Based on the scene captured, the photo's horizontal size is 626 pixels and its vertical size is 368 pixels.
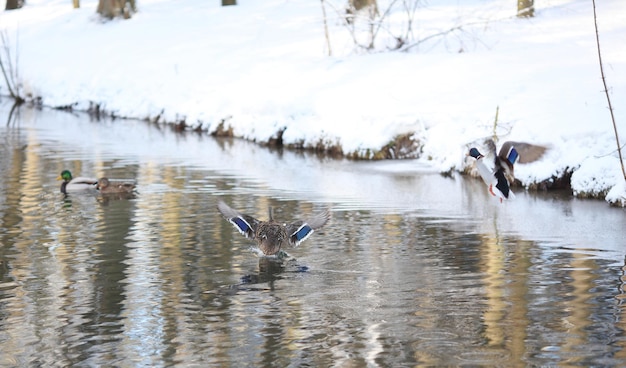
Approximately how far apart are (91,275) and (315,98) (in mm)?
12924

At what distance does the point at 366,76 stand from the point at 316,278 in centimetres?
1346

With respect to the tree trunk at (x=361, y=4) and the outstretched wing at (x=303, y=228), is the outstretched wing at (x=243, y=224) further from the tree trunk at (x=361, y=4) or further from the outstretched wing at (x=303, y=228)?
the tree trunk at (x=361, y=4)

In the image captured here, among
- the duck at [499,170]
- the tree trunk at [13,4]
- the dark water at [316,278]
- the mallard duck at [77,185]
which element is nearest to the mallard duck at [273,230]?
the dark water at [316,278]

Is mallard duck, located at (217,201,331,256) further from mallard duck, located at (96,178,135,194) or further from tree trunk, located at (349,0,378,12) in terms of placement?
tree trunk, located at (349,0,378,12)

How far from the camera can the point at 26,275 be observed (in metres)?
11.2

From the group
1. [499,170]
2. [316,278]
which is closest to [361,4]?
[499,170]

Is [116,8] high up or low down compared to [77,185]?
up

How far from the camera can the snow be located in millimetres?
18609

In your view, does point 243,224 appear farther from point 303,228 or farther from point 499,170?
point 499,170

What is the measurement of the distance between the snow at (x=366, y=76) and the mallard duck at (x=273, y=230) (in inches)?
213

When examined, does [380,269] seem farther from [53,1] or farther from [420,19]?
[53,1]

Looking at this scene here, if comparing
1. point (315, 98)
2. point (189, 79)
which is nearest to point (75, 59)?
point (189, 79)

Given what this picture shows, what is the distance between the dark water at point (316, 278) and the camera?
858cm

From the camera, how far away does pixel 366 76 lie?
23938mm
